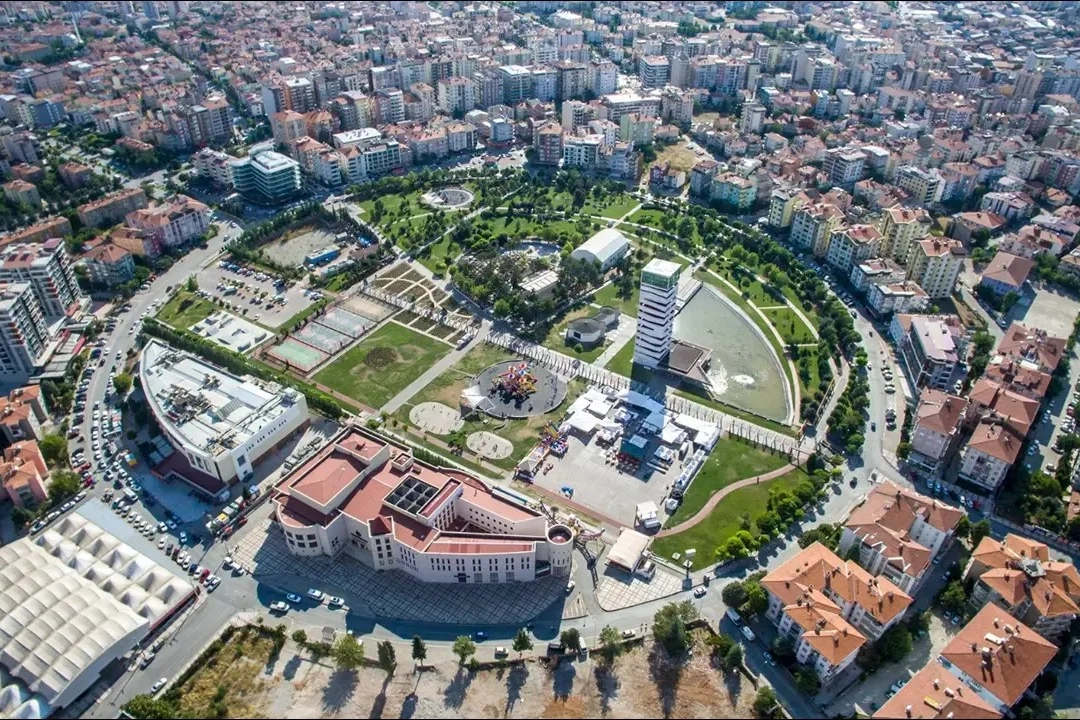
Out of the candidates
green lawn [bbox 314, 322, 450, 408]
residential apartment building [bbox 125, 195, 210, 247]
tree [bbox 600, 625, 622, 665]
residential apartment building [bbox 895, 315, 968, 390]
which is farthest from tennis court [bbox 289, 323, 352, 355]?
residential apartment building [bbox 895, 315, 968, 390]

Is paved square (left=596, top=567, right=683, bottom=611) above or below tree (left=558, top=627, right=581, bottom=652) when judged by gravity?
below

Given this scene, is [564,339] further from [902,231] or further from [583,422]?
[902,231]

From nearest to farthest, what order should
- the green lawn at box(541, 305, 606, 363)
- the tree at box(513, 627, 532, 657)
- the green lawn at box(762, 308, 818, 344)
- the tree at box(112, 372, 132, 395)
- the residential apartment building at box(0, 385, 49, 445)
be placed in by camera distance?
1. the tree at box(513, 627, 532, 657)
2. the residential apartment building at box(0, 385, 49, 445)
3. the tree at box(112, 372, 132, 395)
4. the green lawn at box(541, 305, 606, 363)
5. the green lawn at box(762, 308, 818, 344)

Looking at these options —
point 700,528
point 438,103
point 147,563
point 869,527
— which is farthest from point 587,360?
point 438,103

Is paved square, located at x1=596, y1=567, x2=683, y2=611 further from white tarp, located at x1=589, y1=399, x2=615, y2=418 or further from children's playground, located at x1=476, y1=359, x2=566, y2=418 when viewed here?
children's playground, located at x1=476, y1=359, x2=566, y2=418

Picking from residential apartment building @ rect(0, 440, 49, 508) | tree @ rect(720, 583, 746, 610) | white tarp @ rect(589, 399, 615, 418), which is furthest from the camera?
white tarp @ rect(589, 399, 615, 418)

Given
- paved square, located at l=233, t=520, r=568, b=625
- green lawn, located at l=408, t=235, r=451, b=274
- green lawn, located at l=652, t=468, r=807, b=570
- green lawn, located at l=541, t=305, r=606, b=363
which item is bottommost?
paved square, located at l=233, t=520, r=568, b=625

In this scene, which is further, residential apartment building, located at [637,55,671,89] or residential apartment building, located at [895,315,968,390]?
residential apartment building, located at [637,55,671,89]
